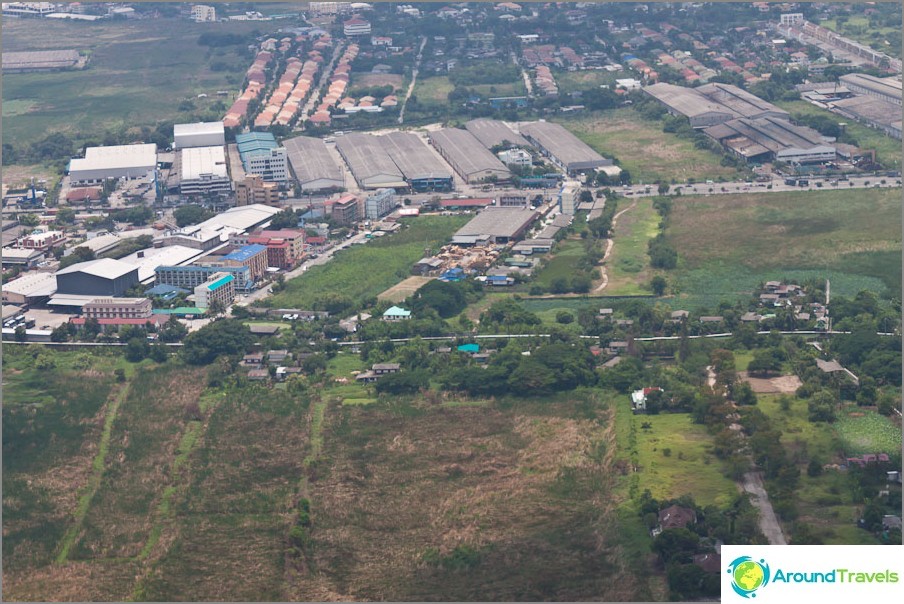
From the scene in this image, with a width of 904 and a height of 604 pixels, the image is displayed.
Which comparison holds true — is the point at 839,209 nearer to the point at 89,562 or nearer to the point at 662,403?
the point at 662,403

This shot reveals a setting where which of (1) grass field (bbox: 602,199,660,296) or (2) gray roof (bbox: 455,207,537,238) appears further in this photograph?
(2) gray roof (bbox: 455,207,537,238)

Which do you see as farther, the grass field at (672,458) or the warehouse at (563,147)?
the warehouse at (563,147)

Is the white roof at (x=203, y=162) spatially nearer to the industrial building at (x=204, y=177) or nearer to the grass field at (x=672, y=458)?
the industrial building at (x=204, y=177)

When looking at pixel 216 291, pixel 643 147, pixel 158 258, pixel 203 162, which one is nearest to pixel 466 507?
pixel 216 291

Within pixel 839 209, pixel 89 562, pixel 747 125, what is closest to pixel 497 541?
pixel 89 562

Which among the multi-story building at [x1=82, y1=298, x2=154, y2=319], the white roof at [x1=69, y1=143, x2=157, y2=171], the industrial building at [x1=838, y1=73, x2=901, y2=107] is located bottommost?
the industrial building at [x1=838, y1=73, x2=901, y2=107]

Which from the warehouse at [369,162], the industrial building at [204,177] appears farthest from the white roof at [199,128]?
the warehouse at [369,162]

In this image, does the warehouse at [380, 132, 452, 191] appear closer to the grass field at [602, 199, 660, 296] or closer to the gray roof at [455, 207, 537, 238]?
the gray roof at [455, 207, 537, 238]

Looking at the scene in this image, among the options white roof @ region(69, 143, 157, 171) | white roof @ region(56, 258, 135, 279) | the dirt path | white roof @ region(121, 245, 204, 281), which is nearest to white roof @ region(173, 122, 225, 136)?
white roof @ region(69, 143, 157, 171)
